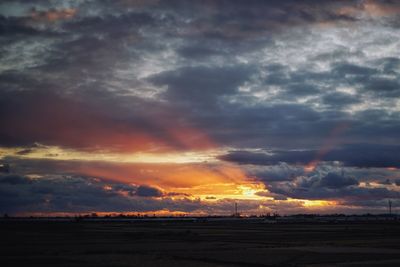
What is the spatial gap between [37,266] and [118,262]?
5.82 meters

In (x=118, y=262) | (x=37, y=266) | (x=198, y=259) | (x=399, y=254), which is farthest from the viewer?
(x=399, y=254)

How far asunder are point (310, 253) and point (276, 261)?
318 inches

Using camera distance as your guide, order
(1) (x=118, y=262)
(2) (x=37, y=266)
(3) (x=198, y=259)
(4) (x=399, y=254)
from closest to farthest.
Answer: (2) (x=37, y=266), (1) (x=118, y=262), (3) (x=198, y=259), (4) (x=399, y=254)

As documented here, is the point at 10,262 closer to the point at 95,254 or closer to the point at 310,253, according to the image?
the point at 95,254

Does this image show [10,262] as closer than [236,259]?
Yes

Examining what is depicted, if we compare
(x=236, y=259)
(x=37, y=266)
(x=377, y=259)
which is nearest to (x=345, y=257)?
(x=377, y=259)

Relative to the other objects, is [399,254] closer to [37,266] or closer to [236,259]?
[236,259]

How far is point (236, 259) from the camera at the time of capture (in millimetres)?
39969

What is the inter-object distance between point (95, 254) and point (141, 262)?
27.4 feet

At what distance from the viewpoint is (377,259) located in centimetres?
3928

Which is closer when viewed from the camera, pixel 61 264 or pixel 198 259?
pixel 61 264

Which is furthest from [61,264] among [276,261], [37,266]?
[276,261]

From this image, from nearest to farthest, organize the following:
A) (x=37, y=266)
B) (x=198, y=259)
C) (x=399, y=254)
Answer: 1. (x=37, y=266)
2. (x=198, y=259)
3. (x=399, y=254)

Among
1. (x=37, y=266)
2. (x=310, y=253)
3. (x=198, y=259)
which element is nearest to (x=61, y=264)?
(x=37, y=266)
